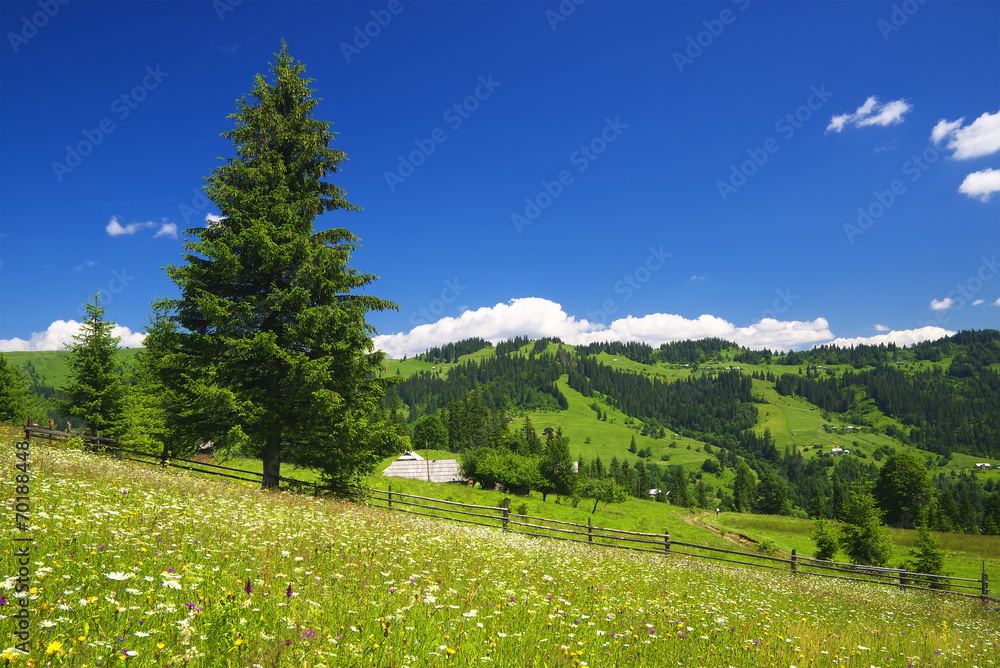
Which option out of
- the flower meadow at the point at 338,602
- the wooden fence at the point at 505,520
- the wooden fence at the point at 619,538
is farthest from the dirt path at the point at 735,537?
the flower meadow at the point at 338,602

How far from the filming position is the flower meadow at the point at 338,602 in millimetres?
3740

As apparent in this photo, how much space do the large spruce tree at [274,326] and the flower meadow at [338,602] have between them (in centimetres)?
418

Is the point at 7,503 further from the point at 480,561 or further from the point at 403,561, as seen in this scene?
the point at 480,561

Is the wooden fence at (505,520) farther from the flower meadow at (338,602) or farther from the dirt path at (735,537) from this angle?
the dirt path at (735,537)

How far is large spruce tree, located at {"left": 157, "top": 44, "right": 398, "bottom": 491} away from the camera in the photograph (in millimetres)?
14953

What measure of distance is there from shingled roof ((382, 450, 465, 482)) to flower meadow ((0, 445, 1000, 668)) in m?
69.5

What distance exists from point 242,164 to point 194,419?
880 cm

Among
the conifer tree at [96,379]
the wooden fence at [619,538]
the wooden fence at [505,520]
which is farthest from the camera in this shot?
the conifer tree at [96,379]

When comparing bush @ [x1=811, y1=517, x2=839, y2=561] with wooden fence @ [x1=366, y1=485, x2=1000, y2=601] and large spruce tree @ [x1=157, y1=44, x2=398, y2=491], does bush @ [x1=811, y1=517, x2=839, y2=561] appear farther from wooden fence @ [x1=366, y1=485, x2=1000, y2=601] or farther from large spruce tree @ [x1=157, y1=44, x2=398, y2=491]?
large spruce tree @ [x1=157, y1=44, x2=398, y2=491]

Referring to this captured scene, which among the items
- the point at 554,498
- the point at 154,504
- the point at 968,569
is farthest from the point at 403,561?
the point at 554,498

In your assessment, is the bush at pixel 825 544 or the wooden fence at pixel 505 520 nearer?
the wooden fence at pixel 505 520

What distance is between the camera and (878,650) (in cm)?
771

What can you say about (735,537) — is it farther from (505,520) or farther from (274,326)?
(274,326)

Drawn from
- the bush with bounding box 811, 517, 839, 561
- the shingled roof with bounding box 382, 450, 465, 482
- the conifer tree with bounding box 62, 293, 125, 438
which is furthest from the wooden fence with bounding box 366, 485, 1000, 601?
the shingled roof with bounding box 382, 450, 465, 482
